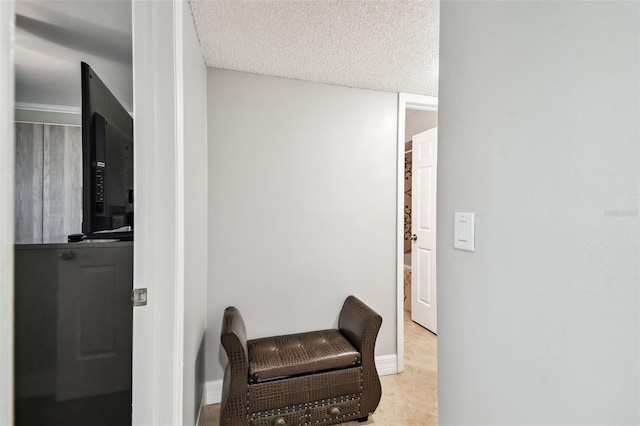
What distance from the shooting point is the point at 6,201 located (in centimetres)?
40

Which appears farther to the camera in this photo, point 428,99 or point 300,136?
point 428,99

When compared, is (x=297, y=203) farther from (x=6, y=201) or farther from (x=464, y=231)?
(x=6, y=201)

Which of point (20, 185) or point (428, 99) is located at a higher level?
point (428, 99)

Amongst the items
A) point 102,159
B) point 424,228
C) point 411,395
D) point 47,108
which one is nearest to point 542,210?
point 102,159

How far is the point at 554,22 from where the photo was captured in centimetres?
66

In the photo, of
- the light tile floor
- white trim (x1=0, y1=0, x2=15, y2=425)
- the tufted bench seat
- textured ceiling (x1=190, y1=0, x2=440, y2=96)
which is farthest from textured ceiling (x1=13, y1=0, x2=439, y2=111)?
the light tile floor

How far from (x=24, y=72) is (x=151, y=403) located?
2.64 metres

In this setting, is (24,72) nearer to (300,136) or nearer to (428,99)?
(300,136)

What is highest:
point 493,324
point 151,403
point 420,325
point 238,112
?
point 238,112

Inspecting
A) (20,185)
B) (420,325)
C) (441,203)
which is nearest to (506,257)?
(441,203)

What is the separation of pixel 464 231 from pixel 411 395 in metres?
1.78

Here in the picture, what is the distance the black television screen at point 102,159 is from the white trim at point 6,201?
757mm

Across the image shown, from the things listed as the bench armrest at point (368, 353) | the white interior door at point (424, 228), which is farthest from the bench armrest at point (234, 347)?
the white interior door at point (424, 228)

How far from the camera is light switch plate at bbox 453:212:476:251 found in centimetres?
88
